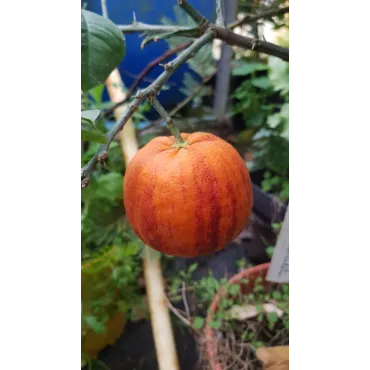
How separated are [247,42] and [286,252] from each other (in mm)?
230

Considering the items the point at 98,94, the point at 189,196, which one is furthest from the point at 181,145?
the point at 98,94

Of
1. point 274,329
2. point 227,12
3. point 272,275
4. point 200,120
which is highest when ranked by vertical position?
point 227,12

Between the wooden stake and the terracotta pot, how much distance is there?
0.07 metres

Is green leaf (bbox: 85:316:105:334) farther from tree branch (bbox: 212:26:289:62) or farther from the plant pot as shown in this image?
tree branch (bbox: 212:26:289:62)

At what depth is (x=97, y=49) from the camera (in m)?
0.36

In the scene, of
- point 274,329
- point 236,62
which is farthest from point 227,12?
point 274,329

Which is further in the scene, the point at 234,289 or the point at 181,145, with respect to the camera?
the point at 234,289

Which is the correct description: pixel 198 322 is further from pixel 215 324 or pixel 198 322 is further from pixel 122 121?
A: pixel 122 121
